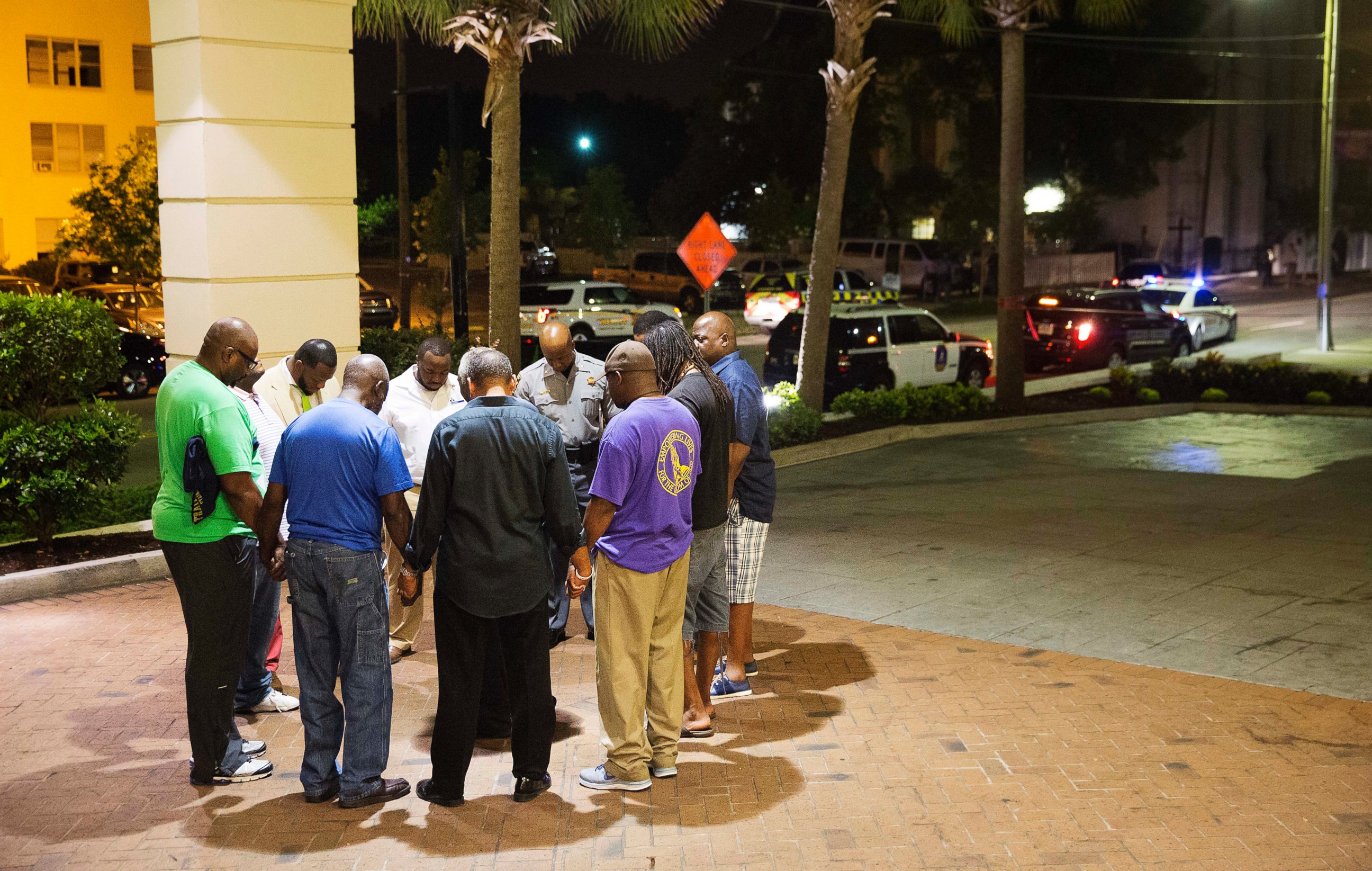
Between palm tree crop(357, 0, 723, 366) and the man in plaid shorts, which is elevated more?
palm tree crop(357, 0, 723, 366)

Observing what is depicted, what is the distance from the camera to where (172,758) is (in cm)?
597

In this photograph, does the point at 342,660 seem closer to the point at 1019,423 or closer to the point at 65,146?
the point at 1019,423

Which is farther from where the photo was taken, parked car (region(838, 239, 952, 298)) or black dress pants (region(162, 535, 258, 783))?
parked car (region(838, 239, 952, 298))

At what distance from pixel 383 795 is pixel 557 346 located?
8.88 ft

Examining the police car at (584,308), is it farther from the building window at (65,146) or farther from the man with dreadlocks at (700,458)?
the building window at (65,146)

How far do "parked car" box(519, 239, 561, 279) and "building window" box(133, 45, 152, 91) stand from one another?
13.2 metres

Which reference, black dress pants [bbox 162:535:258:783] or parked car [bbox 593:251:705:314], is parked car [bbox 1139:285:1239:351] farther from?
black dress pants [bbox 162:535:258:783]

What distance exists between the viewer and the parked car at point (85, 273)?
3238cm

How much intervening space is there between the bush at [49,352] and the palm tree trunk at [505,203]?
213 inches

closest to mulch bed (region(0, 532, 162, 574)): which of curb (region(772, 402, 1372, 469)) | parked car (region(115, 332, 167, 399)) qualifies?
curb (region(772, 402, 1372, 469))

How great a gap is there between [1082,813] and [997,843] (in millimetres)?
483

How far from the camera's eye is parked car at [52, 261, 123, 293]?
3238cm

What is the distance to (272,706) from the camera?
6594 mm

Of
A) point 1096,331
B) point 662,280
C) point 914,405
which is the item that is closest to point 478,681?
point 914,405
